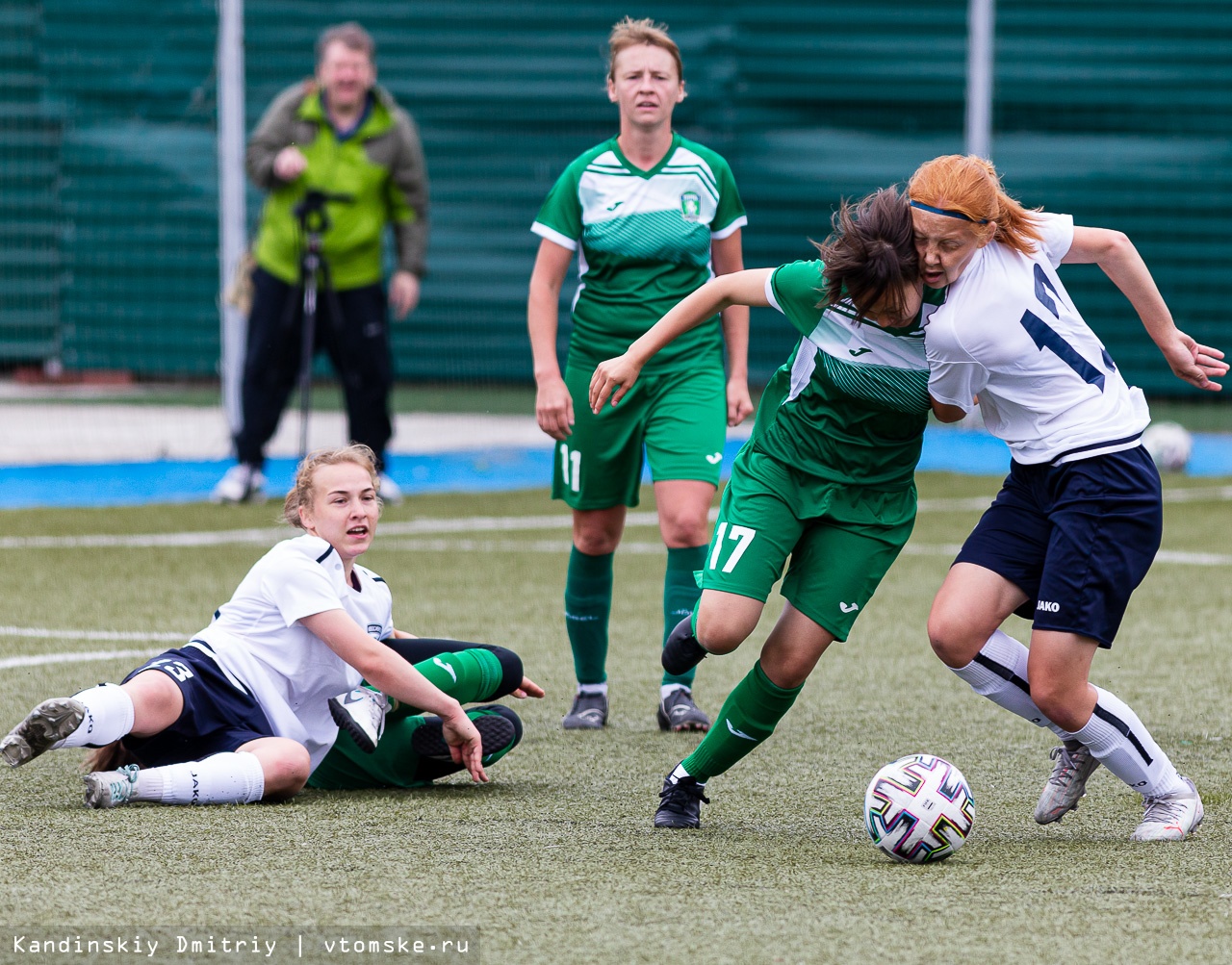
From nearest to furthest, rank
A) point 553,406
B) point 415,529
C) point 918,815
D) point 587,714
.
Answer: point 918,815 → point 553,406 → point 587,714 → point 415,529

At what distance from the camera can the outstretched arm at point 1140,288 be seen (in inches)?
168

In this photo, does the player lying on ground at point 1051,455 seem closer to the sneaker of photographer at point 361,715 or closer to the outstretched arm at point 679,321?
the outstretched arm at point 679,321

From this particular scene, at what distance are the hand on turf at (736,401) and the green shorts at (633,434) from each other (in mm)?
39

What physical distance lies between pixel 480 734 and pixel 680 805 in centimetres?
64

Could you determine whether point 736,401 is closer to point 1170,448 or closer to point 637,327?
point 637,327

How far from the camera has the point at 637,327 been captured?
579 centimetres

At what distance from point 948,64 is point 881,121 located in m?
0.71

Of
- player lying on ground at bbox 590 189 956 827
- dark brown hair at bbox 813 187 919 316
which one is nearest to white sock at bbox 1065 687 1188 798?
player lying on ground at bbox 590 189 956 827

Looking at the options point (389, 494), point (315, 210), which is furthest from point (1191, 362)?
point (389, 494)

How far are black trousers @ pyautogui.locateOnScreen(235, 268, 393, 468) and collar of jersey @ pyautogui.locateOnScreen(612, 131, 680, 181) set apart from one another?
189 inches

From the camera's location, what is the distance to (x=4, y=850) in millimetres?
3951

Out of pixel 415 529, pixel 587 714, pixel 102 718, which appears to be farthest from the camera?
pixel 415 529

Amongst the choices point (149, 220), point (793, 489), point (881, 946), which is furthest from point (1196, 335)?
point (881, 946)

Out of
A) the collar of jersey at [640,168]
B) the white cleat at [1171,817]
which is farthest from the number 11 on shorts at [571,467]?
the white cleat at [1171,817]
